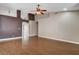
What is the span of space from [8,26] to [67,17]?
366 centimetres

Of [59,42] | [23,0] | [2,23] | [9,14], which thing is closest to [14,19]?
[9,14]

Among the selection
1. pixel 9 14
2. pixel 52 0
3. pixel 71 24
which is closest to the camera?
pixel 52 0

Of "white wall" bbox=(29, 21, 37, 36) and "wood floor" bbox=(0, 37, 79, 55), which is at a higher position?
"white wall" bbox=(29, 21, 37, 36)

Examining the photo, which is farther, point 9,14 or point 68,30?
point 9,14

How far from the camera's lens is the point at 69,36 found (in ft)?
9.79

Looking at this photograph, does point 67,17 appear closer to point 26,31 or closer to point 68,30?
point 68,30

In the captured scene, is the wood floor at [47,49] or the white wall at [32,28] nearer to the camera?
the wood floor at [47,49]

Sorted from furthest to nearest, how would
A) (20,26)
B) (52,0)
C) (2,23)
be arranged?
(20,26) < (2,23) < (52,0)

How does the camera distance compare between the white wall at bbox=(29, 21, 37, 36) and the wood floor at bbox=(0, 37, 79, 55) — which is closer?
the wood floor at bbox=(0, 37, 79, 55)

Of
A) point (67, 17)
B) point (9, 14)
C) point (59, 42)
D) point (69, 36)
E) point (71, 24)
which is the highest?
point (9, 14)

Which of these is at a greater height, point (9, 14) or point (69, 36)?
point (9, 14)

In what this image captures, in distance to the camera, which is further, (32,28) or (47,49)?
(32,28)

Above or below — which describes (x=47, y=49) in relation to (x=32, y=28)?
below

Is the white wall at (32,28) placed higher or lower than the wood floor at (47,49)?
higher
